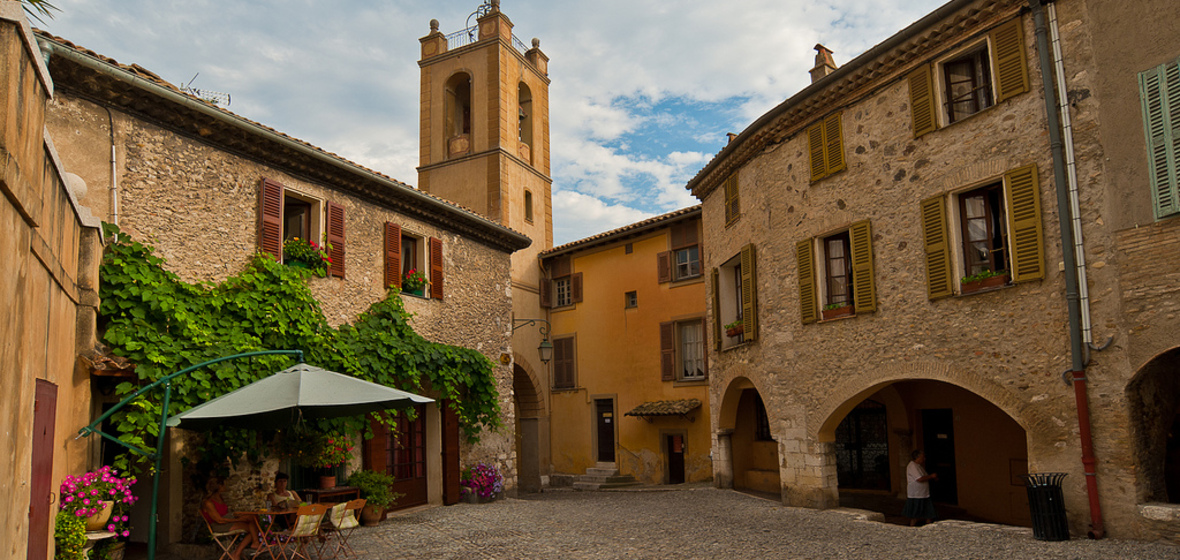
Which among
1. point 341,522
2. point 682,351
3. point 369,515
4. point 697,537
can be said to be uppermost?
point 682,351

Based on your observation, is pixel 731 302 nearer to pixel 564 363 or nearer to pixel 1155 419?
pixel 564 363

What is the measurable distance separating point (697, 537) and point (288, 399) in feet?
18.5

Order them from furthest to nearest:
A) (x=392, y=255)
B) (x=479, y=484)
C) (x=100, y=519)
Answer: (x=479, y=484), (x=392, y=255), (x=100, y=519)

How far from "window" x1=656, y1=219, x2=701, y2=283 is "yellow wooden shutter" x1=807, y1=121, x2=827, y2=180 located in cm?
761

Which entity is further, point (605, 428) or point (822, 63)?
point (605, 428)

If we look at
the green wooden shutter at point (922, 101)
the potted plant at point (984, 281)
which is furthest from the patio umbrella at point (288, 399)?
the green wooden shutter at point (922, 101)

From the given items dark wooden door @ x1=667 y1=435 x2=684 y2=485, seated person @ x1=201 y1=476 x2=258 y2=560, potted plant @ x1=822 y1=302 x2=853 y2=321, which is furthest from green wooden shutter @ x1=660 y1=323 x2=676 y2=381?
seated person @ x1=201 y1=476 x2=258 y2=560

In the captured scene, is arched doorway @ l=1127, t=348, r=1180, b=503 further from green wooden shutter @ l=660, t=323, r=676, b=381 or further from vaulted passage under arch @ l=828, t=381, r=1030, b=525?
green wooden shutter @ l=660, t=323, r=676, b=381

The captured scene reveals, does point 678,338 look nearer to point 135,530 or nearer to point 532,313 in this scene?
point 532,313

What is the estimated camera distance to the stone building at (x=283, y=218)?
9.04m

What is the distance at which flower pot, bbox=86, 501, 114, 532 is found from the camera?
25.4ft

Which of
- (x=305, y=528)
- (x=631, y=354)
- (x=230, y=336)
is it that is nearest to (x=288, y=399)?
(x=305, y=528)

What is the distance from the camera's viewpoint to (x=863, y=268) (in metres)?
12.0

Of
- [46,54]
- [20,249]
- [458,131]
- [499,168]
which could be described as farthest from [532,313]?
[20,249]
